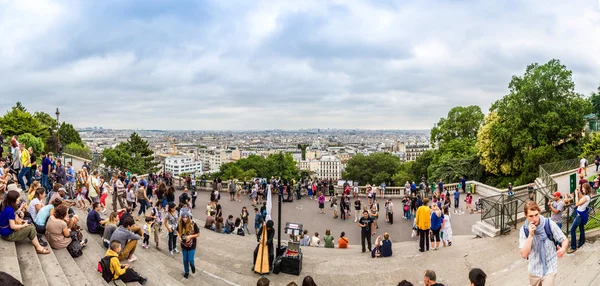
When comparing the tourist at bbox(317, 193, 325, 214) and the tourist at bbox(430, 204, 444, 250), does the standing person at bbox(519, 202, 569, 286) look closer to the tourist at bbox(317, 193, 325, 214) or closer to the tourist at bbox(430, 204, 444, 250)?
the tourist at bbox(430, 204, 444, 250)

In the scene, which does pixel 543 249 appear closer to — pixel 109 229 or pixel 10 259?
pixel 10 259

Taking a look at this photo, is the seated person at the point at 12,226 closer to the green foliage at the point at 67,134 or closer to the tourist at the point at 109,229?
the tourist at the point at 109,229

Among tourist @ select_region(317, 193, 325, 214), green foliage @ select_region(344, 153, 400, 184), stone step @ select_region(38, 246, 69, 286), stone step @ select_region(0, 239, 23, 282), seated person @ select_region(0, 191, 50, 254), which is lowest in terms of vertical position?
green foliage @ select_region(344, 153, 400, 184)

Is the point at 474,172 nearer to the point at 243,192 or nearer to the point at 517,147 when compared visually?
the point at 517,147

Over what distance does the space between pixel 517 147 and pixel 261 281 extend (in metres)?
26.7

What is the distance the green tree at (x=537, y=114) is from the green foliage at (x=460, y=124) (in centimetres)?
1646

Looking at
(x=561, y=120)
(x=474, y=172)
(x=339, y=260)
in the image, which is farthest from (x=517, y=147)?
(x=339, y=260)

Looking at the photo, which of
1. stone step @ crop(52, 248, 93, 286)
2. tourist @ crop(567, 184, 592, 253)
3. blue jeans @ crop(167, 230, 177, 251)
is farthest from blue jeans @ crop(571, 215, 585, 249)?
stone step @ crop(52, 248, 93, 286)

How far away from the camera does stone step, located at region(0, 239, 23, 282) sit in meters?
5.41

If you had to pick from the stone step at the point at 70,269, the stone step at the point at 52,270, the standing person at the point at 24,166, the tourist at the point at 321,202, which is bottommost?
the tourist at the point at 321,202

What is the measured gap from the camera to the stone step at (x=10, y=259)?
17.7 ft

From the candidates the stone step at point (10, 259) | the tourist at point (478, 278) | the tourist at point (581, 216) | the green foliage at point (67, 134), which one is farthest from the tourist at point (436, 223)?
the green foliage at point (67, 134)

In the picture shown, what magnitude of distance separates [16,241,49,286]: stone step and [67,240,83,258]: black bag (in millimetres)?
752

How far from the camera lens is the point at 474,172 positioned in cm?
3039
